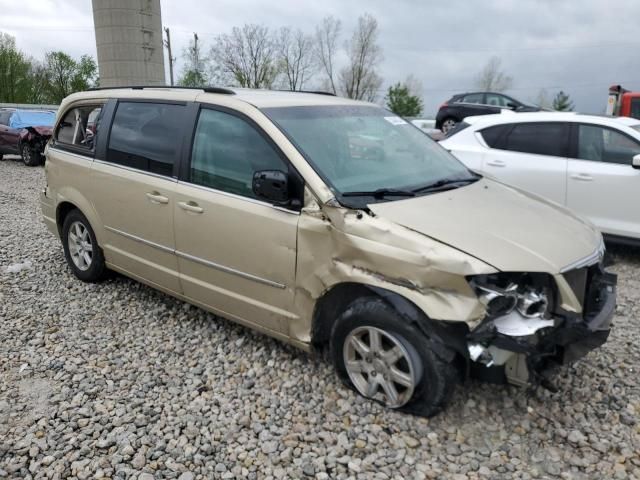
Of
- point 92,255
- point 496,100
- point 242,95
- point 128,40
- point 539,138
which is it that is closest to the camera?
point 242,95

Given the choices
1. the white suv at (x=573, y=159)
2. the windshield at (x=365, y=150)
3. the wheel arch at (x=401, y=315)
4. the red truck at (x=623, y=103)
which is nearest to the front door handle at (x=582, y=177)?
the white suv at (x=573, y=159)

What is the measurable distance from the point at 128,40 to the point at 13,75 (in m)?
32.4

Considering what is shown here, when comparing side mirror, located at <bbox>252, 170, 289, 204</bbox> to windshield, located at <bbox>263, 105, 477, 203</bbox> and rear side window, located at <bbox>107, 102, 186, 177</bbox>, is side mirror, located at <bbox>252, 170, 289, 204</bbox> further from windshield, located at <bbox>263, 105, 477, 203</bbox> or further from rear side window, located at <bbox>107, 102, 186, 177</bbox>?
rear side window, located at <bbox>107, 102, 186, 177</bbox>

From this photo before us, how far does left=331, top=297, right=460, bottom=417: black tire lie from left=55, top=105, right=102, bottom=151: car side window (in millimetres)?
2995

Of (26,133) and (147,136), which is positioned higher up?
(147,136)

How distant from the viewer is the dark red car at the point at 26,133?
14617mm

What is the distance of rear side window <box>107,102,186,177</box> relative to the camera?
3.87m

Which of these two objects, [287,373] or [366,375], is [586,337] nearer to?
[366,375]

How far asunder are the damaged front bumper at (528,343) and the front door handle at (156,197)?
2.36 m

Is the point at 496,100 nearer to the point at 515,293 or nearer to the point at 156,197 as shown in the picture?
the point at 156,197

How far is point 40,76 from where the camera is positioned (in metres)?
51.5

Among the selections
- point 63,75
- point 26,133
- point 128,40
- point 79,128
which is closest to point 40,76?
point 63,75

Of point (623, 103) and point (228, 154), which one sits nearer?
point (228, 154)

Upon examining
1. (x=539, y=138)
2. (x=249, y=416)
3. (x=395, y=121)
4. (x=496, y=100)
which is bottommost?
(x=249, y=416)
